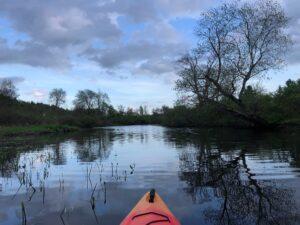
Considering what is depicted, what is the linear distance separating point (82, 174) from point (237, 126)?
42.4m

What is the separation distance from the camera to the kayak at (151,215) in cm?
568

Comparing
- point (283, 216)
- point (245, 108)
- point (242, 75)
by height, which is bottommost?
point (283, 216)

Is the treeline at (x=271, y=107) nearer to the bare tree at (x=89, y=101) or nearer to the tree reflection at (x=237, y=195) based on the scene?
the tree reflection at (x=237, y=195)

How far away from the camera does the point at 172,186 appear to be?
11055mm

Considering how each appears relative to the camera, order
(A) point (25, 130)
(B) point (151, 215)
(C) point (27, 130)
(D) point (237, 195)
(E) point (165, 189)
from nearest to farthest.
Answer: (B) point (151, 215)
(D) point (237, 195)
(E) point (165, 189)
(A) point (25, 130)
(C) point (27, 130)

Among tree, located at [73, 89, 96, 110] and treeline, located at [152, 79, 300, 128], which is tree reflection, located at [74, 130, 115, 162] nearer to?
treeline, located at [152, 79, 300, 128]

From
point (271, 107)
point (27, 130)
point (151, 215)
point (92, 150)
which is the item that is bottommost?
point (151, 215)

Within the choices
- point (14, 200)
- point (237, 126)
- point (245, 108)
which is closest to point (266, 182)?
point (14, 200)

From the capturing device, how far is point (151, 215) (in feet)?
19.3

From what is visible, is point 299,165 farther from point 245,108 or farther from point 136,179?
point 245,108

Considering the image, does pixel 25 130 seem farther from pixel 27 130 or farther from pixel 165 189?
pixel 165 189

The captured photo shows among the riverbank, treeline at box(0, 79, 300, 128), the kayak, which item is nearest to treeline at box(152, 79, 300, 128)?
treeline at box(0, 79, 300, 128)

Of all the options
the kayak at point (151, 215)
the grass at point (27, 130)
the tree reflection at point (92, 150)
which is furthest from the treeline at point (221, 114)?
the kayak at point (151, 215)

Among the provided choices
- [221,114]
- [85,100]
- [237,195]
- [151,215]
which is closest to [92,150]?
[237,195]
